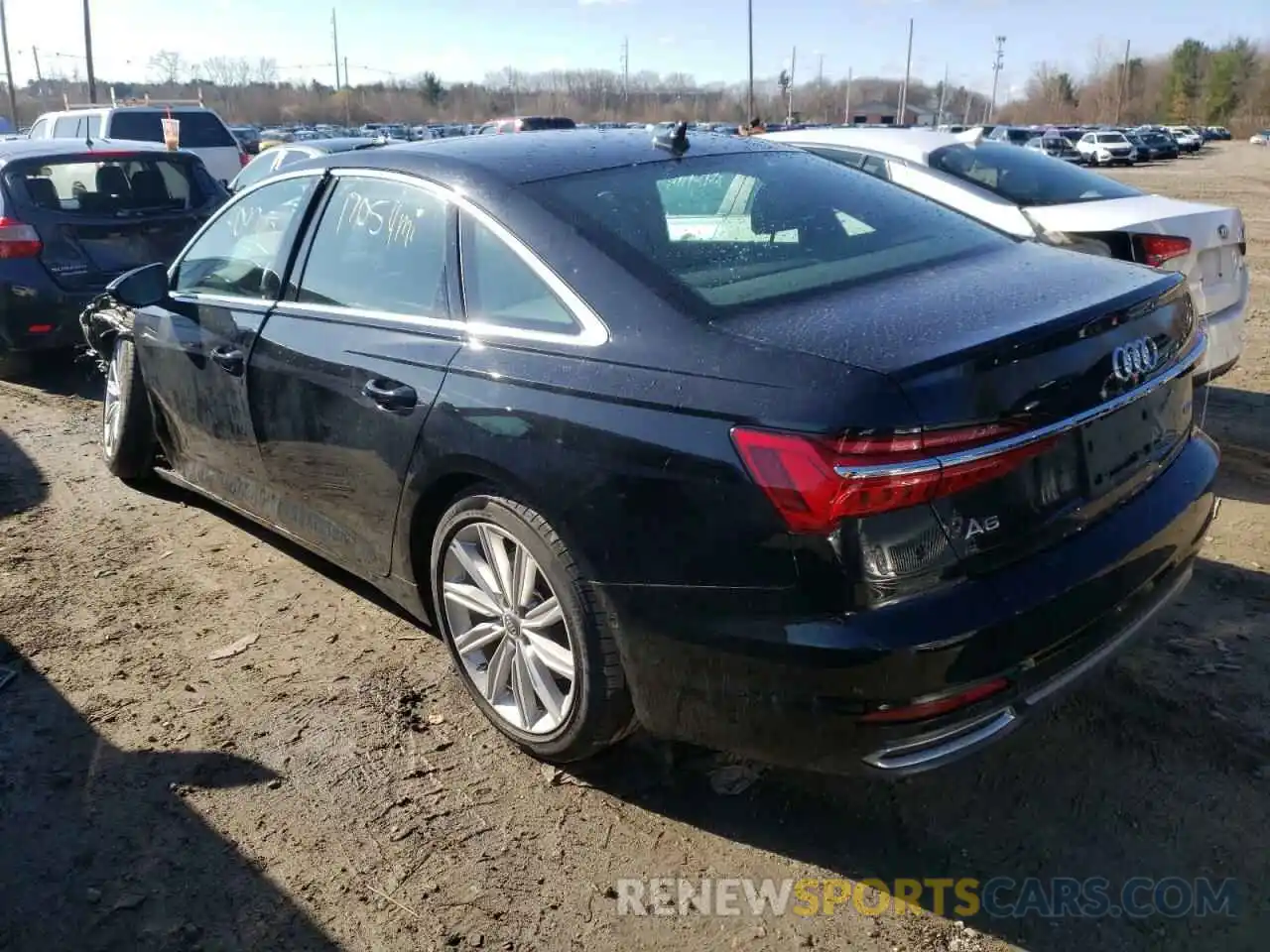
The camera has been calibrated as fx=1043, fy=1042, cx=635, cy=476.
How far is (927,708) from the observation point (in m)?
2.20

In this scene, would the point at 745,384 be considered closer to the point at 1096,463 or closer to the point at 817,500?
the point at 817,500

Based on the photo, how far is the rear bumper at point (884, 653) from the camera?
216 cm

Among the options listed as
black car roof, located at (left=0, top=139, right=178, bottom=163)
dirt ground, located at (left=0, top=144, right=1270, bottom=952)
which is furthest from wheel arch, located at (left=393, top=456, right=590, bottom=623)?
black car roof, located at (left=0, top=139, right=178, bottom=163)

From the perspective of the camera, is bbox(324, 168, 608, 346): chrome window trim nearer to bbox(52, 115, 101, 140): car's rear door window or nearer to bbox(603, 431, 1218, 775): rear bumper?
bbox(603, 431, 1218, 775): rear bumper

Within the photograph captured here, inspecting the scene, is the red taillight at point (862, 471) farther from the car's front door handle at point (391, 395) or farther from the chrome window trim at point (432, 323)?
the car's front door handle at point (391, 395)

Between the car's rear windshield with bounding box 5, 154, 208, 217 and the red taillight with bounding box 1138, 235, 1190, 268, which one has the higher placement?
the car's rear windshield with bounding box 5, 154, 208, 217

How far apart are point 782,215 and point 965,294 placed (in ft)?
2.59

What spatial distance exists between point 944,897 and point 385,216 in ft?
8.35

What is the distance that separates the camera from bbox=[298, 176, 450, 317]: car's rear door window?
10.2ft

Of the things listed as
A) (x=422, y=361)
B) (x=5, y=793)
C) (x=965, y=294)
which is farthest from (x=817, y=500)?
(x=5, y=793)

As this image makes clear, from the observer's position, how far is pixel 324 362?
336 centimetres

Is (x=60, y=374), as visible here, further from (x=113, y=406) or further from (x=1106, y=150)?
(x=1106, y=150)

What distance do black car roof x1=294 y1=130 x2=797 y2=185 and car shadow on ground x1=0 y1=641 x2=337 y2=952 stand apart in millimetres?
1883

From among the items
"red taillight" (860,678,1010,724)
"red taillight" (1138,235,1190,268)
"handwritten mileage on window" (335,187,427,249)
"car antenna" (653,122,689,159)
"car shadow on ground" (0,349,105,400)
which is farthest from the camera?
"car shadow on ground" (0,349,105,400)
